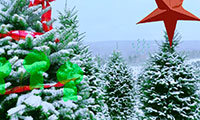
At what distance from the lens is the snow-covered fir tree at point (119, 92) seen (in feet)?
41.9

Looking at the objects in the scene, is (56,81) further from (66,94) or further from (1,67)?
(1,67)

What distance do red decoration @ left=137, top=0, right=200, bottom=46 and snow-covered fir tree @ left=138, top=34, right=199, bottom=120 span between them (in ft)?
14.8

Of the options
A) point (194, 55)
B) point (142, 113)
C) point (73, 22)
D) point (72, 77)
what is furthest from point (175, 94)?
point (194, 55)

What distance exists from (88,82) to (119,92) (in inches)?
365

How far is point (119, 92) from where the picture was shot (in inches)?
512

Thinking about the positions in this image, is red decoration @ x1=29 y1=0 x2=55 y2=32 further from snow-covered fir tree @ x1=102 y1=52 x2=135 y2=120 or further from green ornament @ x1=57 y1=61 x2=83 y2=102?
snow-covered fir tree @ x1=102 y1=52 x2=135 y2=120

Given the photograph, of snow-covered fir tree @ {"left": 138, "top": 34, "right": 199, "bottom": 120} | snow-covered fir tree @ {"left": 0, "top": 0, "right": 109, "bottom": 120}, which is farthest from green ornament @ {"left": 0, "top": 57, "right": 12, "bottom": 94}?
snow-covered fir tree @ {"left": 138, "top": 34, "right": 199, "bottom": 120}

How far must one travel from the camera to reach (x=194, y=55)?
124m

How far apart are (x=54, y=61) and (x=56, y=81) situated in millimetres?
300

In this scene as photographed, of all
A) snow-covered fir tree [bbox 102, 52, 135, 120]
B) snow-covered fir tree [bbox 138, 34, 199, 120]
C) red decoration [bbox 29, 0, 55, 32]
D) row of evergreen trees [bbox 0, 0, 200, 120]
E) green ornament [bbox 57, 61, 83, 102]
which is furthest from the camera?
snow-covered fir tree [bbox 102, 52, 135, 120]

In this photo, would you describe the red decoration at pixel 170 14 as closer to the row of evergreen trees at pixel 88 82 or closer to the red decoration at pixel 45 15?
the row of evergreen trees at pixel 88 82

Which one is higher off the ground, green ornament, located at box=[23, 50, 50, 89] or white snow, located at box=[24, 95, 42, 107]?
green ornament, located at box=[23, 50, 50, 89]

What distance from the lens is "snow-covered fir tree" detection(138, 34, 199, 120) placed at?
23.4 feet

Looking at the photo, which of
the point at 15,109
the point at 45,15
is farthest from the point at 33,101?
the point at 45,15
